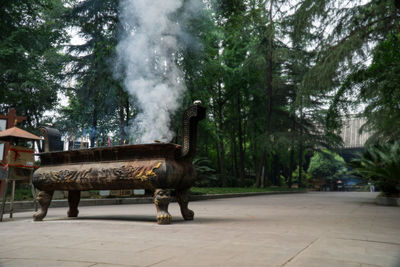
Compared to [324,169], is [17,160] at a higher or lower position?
higher

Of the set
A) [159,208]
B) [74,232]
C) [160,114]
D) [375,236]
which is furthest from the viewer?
[160,114]

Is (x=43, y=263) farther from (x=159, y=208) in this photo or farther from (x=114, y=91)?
(x=114, y=91)

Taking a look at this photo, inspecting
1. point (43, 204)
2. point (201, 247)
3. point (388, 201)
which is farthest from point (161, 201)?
point (388, 201)

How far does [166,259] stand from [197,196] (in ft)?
38.4

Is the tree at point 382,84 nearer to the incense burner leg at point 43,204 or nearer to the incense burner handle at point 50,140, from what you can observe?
the incense burner handle at point 50,140

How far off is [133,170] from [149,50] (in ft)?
23.9

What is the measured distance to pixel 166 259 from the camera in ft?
8.89

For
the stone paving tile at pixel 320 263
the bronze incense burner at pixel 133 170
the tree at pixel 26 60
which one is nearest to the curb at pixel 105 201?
the bronze incense burner at pixel 133 170

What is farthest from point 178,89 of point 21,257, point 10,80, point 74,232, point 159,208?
point 21,257

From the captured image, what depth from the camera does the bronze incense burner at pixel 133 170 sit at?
5.39 metres

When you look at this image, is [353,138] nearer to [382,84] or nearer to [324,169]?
[324,169]

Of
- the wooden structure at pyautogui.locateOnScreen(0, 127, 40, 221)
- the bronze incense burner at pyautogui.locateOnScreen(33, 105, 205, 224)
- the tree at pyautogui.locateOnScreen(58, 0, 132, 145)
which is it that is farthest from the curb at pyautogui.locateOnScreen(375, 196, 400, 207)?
the wooden structure at pyautogui.locateOnScreen(0, 127, 40, 221)

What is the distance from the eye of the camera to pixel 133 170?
220 inches

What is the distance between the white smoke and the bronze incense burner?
352cm
